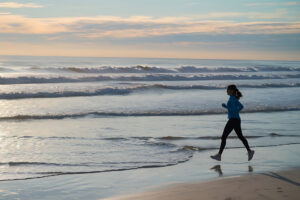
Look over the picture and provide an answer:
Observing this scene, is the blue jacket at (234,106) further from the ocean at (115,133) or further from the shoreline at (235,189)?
the shoreline at (235,189)

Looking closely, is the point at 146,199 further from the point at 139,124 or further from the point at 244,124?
the point at 244,124

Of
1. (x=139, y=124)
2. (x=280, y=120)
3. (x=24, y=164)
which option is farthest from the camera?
(x=280, y=120)

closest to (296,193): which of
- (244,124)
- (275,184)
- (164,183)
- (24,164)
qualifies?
(275,184)

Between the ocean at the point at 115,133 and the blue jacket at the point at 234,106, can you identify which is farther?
the blue jacket at the point at 234,106

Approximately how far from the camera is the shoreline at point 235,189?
5.15 m

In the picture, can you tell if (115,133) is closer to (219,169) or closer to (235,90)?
(235,90)

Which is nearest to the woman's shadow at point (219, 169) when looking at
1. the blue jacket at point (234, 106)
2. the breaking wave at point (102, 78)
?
the blue jacket at point (234, 106)

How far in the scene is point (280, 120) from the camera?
13.2m

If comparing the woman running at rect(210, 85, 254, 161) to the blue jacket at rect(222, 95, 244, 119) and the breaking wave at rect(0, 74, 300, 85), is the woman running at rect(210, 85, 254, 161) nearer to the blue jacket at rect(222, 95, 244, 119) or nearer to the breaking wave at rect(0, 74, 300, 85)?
the blue jacket at rect(222, 95, 244, 119)

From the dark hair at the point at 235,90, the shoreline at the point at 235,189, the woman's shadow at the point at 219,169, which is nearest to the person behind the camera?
the shoreline at the point at 235,189

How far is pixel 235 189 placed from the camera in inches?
214

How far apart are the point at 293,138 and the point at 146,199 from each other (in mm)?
6313

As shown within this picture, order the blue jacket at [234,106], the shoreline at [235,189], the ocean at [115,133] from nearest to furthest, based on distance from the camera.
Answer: the shoreline at [235,189] < the ocean at [115,133] < the blue jacket at [234,106]

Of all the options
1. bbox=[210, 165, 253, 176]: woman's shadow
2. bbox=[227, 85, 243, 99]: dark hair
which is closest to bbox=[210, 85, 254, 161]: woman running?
bbox=[227, 85, 243, 99]: dark hair
